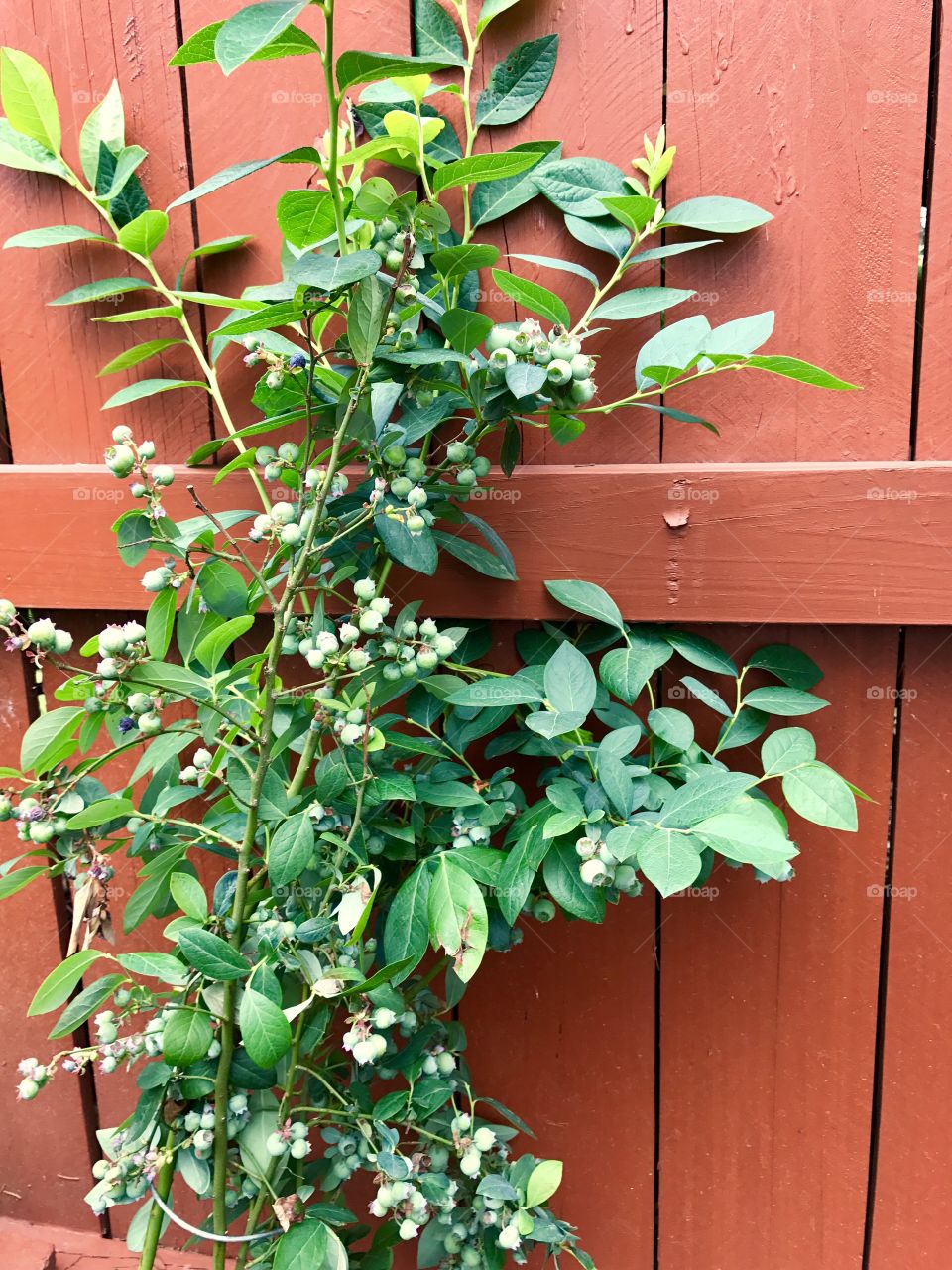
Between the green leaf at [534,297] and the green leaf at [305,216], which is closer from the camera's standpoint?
the green leaf at [305,216]

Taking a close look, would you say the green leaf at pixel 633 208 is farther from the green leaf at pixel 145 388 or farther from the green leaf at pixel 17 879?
the green leaf at pixel 17 879

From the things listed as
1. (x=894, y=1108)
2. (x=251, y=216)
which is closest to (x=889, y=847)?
(x=894, y=1108)

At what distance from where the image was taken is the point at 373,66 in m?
0.57

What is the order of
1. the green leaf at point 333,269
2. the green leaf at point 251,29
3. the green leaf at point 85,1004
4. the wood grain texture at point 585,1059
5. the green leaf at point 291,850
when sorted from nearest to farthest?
the green leaf at point 251,29, the green leaf at point 333,269, the green leaf at point 291,850, the green leaf at point 85,1004, the wood grain texture at point 585,1059

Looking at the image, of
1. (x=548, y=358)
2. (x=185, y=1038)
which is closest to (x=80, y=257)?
(x=548, y=358)

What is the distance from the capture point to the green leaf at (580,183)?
2.77ft

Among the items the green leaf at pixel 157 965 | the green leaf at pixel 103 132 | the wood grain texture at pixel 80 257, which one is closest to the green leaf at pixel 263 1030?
the green leaf at pixel 157 965

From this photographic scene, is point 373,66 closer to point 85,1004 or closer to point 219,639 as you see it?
point 219,639

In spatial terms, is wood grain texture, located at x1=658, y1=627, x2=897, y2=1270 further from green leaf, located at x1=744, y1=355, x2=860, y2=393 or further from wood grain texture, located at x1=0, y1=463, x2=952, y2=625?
green leaf, located at x1=744, y1=355, x2=860, y2=393

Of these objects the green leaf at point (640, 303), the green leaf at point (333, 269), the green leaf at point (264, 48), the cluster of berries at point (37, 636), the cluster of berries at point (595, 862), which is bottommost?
the cluster of berries at point (595, 862)

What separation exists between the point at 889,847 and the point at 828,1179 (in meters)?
0.42

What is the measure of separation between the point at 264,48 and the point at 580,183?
0.40 metres

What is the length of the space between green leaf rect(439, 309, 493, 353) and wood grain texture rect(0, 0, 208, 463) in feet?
1.28

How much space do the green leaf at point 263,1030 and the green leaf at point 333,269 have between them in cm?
52
